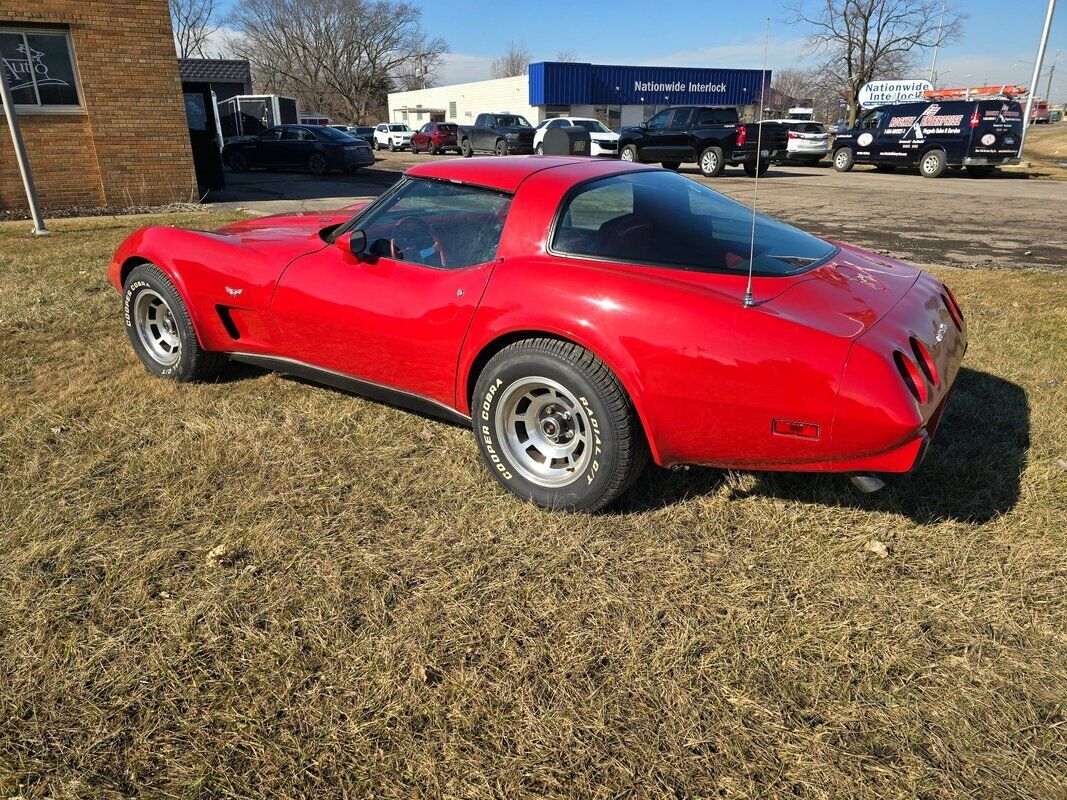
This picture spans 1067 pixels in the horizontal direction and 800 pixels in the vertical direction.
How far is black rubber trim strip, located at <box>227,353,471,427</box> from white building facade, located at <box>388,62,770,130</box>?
139ft

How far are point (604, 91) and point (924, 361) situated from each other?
161 ft

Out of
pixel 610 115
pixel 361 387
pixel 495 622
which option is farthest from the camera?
pixel 610 115

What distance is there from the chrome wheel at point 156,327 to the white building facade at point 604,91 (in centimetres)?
4178

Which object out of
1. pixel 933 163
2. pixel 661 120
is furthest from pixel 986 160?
pixel 661 120

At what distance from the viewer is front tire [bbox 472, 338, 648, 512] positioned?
2643 millimetres

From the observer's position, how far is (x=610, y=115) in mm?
48125

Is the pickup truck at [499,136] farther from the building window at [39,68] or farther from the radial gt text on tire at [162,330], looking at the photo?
the radial gt text on tire at [162,330]

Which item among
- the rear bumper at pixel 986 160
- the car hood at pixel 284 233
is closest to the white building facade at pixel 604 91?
the rear bumper at pixel 986 160

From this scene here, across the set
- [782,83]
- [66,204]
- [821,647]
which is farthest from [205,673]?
[782,83]

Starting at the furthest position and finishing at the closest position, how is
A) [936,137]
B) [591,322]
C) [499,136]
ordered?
[499,136]
[936,137]
[591,322]

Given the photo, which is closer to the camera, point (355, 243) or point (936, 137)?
point (355, 243)

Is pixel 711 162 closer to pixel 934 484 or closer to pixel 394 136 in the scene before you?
pixel 934 484

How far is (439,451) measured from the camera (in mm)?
3469

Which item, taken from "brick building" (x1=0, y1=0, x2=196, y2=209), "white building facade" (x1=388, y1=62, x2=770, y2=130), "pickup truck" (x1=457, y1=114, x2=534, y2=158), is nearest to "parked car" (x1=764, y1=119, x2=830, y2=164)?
"pickup truck" (x1=457, y1=114, x2=534, y2=158)
